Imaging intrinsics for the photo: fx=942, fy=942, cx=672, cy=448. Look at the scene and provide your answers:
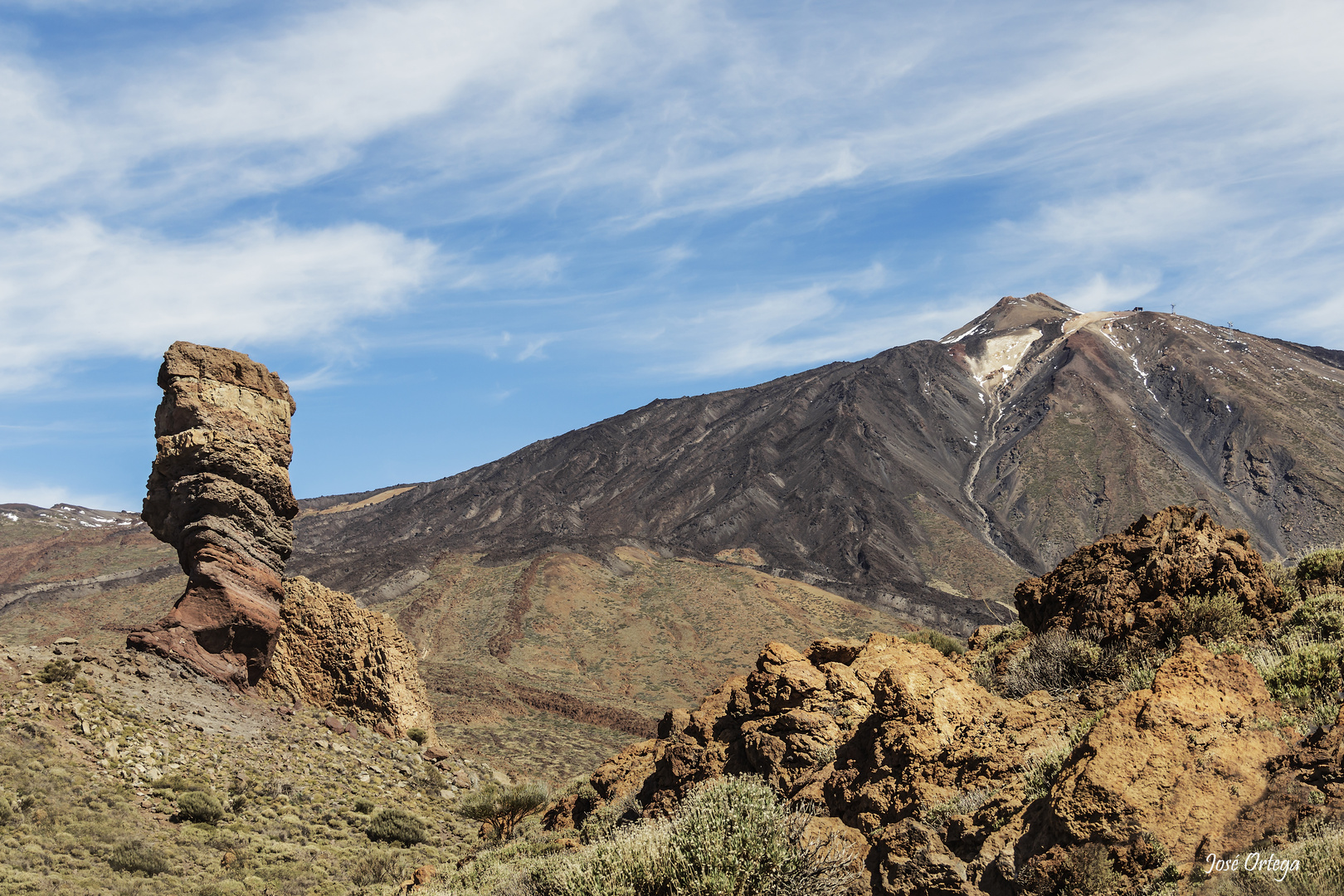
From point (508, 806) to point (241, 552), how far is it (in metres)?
7.64

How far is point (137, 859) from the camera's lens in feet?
40.1

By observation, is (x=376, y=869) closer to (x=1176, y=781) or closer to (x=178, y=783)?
(x=178, y=783)

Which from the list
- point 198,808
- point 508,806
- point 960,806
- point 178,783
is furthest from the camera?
point 508,806

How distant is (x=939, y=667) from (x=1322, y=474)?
117m

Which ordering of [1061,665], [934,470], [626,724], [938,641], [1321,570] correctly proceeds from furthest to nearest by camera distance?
[934,470], [626,724], [938,641], [1321,570], [1061,665]

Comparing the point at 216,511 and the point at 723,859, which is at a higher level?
the point at 216,511

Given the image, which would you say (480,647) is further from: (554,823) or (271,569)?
(554,823)

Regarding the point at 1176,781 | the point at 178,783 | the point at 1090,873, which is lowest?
the point at 178,783

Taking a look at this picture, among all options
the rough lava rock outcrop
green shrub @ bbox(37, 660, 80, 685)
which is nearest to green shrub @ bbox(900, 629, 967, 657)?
the rough lava rock outcrop

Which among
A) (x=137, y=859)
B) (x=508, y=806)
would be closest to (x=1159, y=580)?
(x=508, y=806)

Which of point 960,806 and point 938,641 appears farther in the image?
point 938,641

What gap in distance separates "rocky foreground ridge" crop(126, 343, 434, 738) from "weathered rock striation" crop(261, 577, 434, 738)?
3 cm

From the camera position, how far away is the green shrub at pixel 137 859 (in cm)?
1207

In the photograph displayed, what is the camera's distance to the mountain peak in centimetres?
16600
